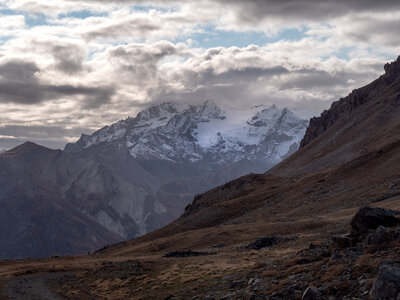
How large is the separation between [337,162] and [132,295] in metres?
103

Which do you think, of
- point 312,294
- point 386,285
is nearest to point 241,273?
point 312,294

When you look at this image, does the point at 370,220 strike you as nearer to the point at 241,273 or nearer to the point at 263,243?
the point at 241,273

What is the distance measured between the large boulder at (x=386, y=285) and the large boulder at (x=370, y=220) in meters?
9.68

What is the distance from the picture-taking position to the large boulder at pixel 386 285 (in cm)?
1733

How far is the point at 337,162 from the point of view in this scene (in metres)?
128

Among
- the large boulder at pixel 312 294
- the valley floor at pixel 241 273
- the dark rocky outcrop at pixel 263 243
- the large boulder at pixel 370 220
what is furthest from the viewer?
the dark rocky outcrop at pixel 263 243

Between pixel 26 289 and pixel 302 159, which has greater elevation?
pixel 302 159

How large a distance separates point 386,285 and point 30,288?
116 ft

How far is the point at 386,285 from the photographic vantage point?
17.5 m

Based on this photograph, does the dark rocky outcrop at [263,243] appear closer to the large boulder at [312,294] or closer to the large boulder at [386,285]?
the large boulder at [312,294]

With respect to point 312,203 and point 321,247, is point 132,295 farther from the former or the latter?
point 312,203

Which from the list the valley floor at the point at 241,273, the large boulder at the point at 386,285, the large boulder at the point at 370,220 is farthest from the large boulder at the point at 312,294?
the large boulder at the point at 370,220

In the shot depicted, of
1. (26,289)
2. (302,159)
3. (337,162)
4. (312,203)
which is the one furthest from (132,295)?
(302,159)

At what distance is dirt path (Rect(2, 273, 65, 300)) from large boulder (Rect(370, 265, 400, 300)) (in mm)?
27439
